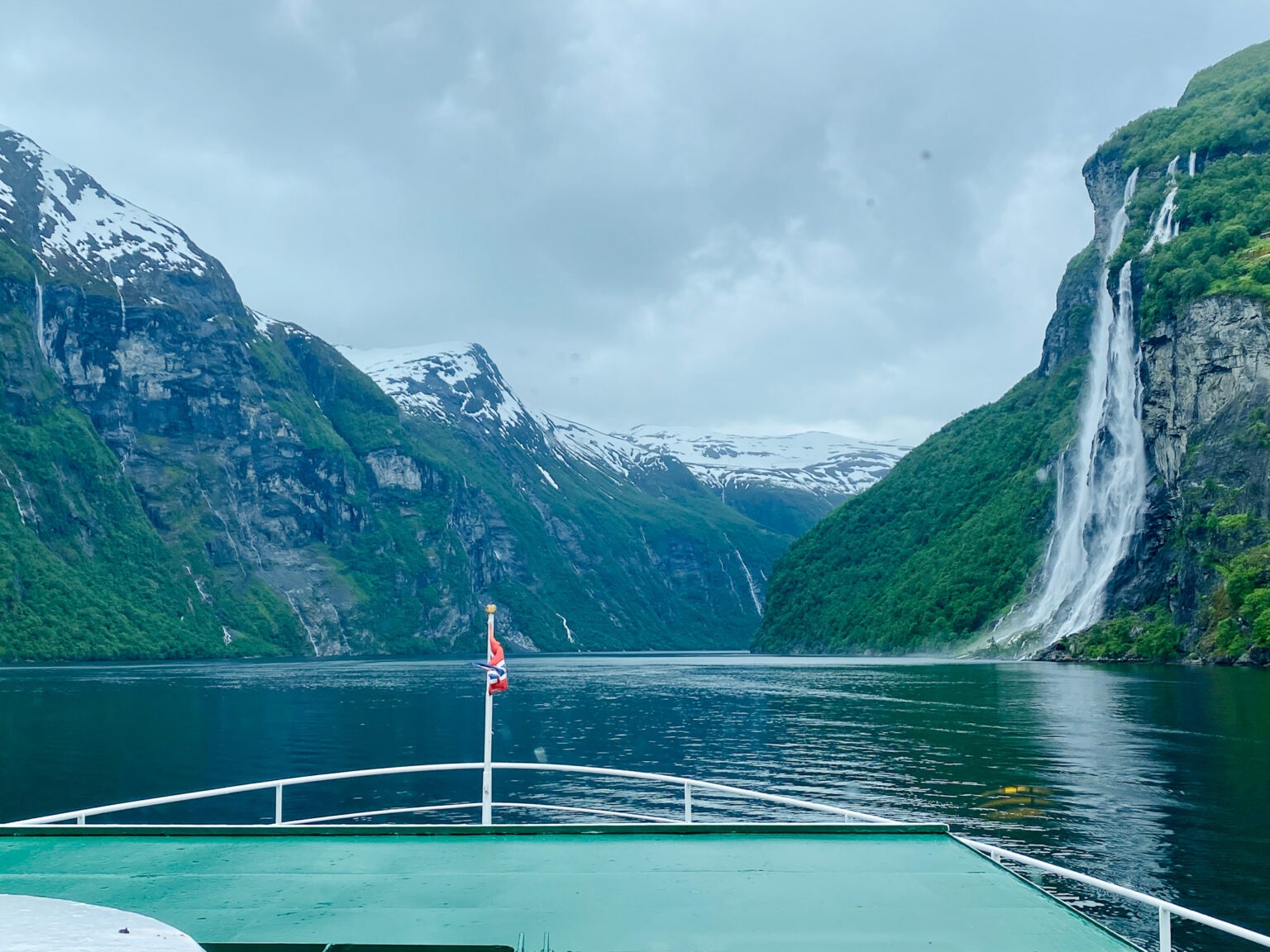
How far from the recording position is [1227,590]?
122125mm

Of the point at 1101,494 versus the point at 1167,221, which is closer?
the point at 1101,494

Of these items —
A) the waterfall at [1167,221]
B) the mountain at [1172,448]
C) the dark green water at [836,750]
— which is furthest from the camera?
the waterfall at [1167,221]

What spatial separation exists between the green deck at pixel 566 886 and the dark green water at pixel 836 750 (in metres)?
14.0

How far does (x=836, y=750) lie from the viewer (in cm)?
5894

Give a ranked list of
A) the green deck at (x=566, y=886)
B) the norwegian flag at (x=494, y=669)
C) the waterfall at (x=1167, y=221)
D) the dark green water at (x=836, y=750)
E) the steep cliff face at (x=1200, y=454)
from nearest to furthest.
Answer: the green deck at (x=566, y=886) → the norwegian flag at (x=494, y=669) → the dark green water at (x=836, y=750) → the steep cliff face at (x=1200, y=454) → the waterfall at (x=1167, y=221)

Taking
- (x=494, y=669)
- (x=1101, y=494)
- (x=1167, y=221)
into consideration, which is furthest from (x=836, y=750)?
(x=1167, y=221)

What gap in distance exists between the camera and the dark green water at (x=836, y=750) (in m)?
33.9

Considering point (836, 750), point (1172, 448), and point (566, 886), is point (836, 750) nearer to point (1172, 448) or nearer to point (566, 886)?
point (566, 886)

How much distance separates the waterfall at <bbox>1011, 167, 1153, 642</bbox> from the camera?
522 feet

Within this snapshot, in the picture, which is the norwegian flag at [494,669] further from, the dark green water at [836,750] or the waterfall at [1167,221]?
the waterfall at [1167,221]

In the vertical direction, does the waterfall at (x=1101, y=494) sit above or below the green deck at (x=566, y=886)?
above

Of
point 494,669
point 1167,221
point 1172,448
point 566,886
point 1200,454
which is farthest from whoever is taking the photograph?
point 1167,221

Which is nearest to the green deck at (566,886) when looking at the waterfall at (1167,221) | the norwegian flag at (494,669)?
the norwegian flag at (494,669)

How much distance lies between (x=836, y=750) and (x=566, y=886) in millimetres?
48578
